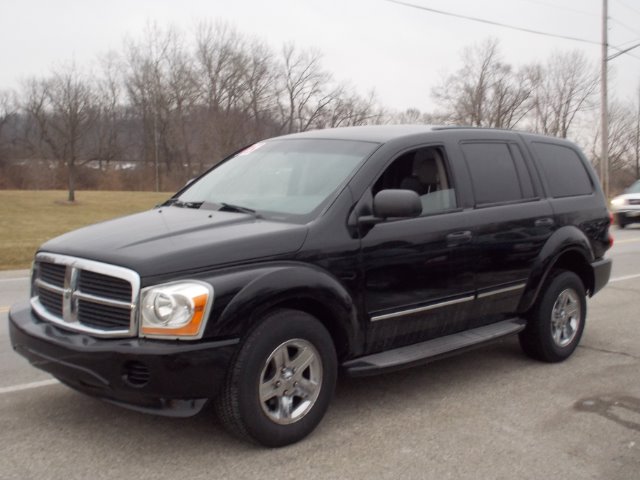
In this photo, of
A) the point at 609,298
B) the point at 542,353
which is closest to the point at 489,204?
the point at 542,353

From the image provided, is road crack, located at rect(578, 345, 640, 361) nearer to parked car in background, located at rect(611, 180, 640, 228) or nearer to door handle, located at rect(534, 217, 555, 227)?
door handle, located at rect(534, 217, 555, 227)

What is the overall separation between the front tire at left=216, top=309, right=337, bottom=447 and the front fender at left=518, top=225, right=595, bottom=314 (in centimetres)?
213

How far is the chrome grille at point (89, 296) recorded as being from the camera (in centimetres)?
344

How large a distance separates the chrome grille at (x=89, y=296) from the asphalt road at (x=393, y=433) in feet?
2.33

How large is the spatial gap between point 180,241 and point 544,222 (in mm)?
3153

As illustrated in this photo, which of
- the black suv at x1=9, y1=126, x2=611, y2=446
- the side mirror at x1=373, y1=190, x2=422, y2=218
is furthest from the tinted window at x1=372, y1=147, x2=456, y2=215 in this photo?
the side mirror at x1=373, y1=190, x2=422, y2=218

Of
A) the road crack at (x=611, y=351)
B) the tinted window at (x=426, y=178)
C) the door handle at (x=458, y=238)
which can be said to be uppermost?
the tinted window at (x=426, y=178)

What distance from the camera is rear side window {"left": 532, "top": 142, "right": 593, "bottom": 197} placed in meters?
5.80

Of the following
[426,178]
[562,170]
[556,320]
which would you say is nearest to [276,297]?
[426,178]

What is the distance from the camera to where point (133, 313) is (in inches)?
134

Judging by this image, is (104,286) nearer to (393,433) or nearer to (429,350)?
(393,433)

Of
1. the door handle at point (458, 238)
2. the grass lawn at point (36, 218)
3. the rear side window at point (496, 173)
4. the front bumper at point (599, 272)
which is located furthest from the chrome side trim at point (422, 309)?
the grass lawn at point (36, 218)

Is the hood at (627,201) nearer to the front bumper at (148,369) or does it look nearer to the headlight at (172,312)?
the front bumper at (148,369)

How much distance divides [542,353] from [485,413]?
1389mm
